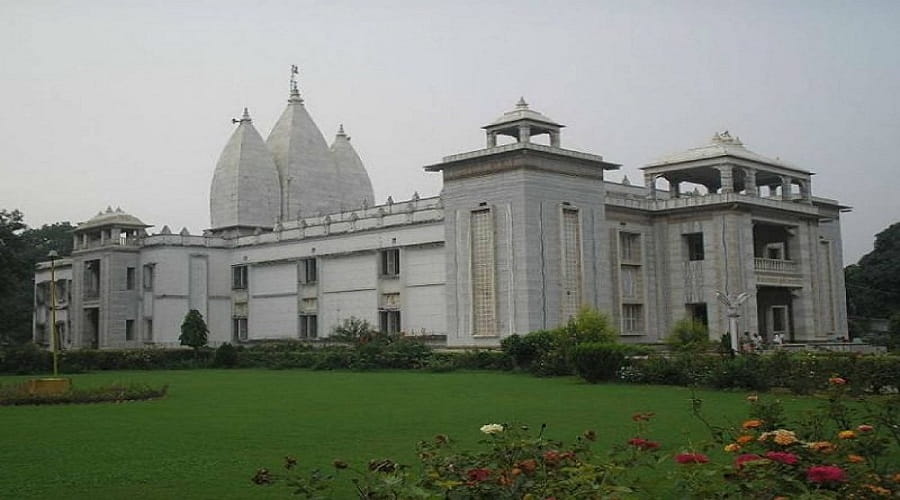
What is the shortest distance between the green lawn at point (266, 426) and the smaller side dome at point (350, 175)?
105 feet

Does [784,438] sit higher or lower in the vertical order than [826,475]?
higher

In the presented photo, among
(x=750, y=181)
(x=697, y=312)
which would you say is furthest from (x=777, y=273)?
(x=697, y=312)

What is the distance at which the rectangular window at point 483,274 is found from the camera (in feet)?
115

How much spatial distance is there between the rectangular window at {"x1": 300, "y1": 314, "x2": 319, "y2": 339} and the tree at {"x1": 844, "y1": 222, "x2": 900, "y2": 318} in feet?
118

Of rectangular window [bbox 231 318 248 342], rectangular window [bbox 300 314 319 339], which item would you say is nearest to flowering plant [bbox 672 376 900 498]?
rectangular window [bbox 300 314 319 339]

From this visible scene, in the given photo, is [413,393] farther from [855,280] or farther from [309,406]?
[855,280]

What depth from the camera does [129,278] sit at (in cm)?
5041

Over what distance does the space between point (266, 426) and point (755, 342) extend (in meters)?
22.7

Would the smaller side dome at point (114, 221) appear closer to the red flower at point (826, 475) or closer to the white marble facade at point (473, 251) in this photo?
the white marble facade at point (473, 251)

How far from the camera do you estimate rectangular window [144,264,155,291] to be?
49.3 metres

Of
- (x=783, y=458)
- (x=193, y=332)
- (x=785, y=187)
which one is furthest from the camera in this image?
(x=785, y=187)

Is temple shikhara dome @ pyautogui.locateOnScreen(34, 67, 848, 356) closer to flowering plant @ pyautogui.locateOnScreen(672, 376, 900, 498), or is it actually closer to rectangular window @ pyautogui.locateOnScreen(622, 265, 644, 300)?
rectangular window @ pyautogui.locateOnScreen(622, 265, 644, 300)

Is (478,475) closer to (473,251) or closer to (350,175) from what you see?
(473,251)

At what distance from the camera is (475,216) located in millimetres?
36406
